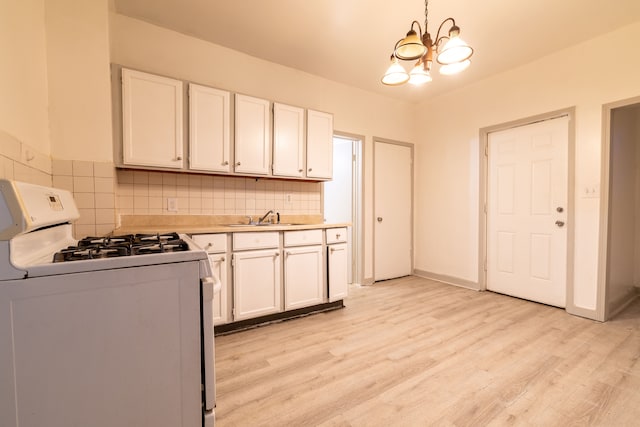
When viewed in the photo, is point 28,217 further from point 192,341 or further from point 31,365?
point 192,341

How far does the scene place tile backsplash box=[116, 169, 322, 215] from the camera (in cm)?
250

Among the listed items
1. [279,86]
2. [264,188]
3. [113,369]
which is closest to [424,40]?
[279,86]

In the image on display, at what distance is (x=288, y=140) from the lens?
118 inches

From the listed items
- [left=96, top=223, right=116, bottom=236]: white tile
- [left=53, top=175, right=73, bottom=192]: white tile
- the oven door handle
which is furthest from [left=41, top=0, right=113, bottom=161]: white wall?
the oven door handle

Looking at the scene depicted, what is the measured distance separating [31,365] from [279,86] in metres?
3.08

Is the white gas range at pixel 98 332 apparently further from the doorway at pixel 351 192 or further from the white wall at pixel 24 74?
the doorway at pixel 351 192

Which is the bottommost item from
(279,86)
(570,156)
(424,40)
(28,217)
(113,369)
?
(113,369)

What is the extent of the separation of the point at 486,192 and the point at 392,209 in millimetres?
1213

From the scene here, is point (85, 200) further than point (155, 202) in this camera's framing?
No

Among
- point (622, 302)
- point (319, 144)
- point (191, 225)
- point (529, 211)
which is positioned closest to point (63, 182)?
point (191, 225)

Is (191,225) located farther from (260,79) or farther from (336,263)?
(260,79)

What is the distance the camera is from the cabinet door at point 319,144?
3.13 m

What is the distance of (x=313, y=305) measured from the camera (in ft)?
9.45

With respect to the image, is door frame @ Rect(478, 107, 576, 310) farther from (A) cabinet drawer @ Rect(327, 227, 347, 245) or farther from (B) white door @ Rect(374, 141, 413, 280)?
(A) cabinet drawer @ Rect(327, 227, 347, 245)
